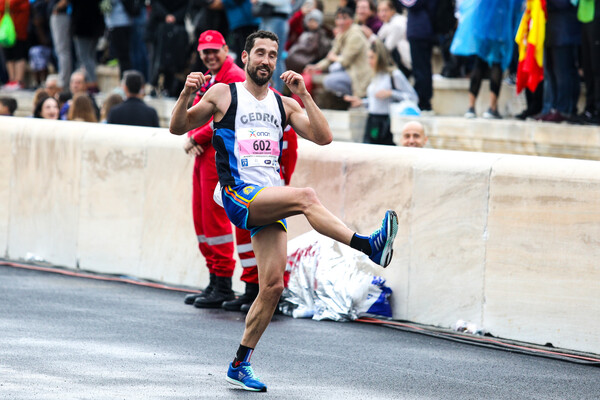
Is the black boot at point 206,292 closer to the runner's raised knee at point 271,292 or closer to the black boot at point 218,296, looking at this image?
the black boot at point 218,296

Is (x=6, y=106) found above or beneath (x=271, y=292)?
above

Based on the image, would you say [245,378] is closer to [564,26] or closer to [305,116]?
[305,116]

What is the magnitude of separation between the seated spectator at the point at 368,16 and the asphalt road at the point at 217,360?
6365 millimetres

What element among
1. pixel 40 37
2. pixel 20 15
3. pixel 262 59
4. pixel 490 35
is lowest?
pixel 262 59

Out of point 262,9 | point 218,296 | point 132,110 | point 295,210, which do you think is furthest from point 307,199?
point 262,9

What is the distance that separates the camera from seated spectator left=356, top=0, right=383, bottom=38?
14.7m

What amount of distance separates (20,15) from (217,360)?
40.5 feet

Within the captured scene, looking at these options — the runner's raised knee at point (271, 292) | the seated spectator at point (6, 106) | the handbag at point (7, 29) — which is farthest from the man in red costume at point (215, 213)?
the handbag at point (7, 29)

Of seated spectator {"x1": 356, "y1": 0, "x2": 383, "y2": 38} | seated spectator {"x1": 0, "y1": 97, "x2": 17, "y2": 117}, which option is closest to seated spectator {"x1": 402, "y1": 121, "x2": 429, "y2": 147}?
seated spectator {"x1": 356, "y1": 0, "x2": 383, "y2": 38}

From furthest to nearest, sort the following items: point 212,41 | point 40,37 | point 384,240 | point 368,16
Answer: point 40,37 → point 368,16 → point 212,41 → point 384,240

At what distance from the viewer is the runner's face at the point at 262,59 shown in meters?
6.99

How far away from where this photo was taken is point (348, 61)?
1409cm

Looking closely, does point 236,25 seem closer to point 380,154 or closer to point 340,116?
point 340,116

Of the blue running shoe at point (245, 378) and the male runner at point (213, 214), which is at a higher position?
the male runner at point (213, 214)
